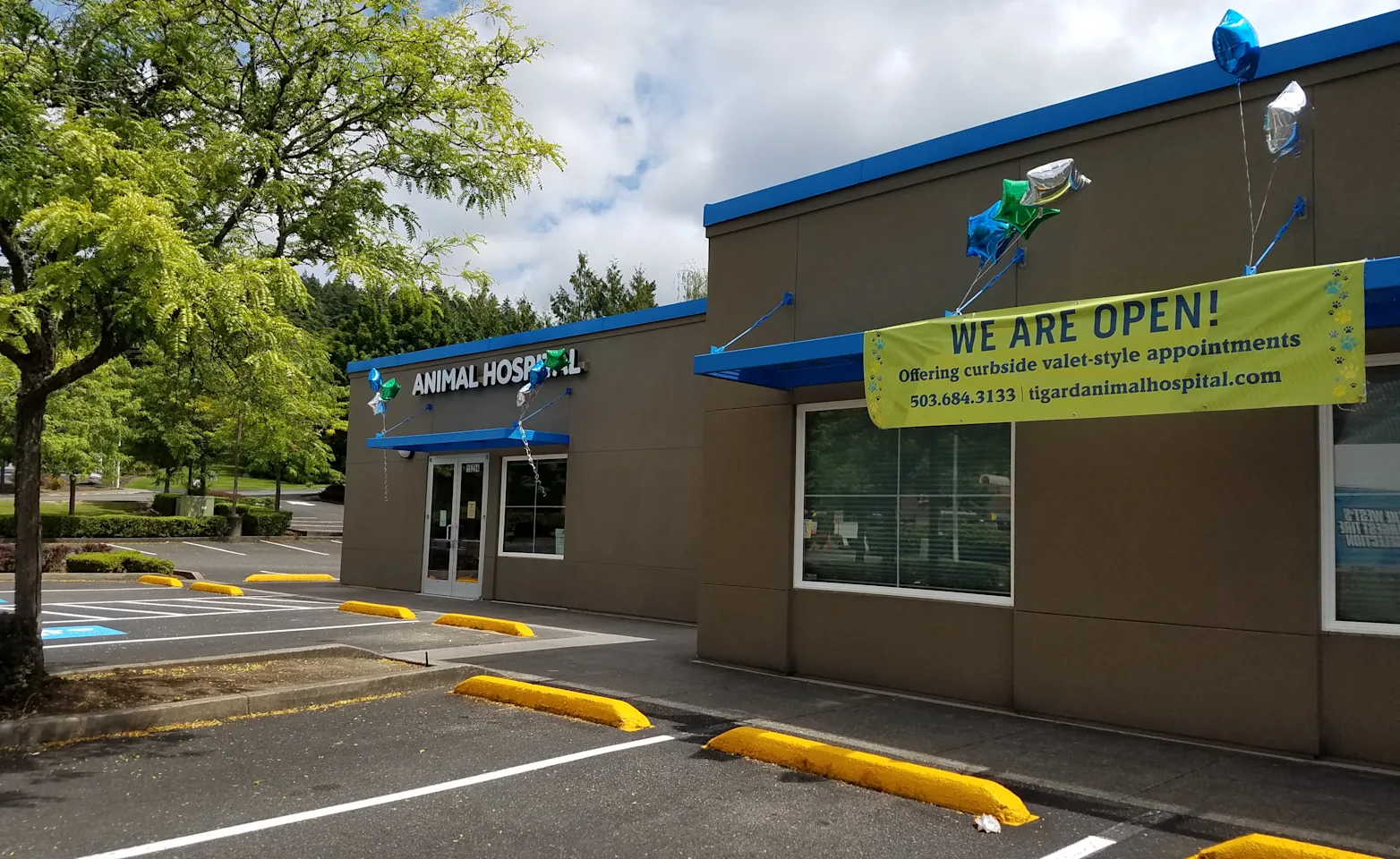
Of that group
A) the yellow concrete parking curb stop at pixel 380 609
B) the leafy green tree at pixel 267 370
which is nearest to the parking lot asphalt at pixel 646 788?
the leafy green tree at pixel 267 370

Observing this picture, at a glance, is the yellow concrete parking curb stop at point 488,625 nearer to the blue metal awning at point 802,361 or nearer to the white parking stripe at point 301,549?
the blue metal awning at point 802,361

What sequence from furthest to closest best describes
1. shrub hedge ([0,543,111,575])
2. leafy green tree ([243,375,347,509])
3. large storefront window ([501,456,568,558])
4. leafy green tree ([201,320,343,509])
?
leafy green tree ([243,375,347,509])
shrub hedge ([0,543,111,575])
large storefront window ([501,456,568,558])
leafy green tree ([201,320,343,509])

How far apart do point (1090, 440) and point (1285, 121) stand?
258 centimetres

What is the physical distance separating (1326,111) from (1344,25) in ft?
1.86

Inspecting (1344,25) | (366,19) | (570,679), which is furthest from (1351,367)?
(366,19)

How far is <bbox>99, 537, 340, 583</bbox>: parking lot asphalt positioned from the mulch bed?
13.4 meters

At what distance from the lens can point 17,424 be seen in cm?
770

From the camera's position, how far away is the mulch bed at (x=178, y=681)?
7.37 m

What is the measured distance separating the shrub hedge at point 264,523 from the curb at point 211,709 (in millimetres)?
31422

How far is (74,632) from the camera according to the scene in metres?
12.3

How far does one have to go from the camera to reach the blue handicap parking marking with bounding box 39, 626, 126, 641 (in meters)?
11.9

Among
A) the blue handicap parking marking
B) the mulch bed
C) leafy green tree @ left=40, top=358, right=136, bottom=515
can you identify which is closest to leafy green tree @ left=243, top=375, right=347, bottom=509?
leafy green tree @ left=40, top=358, right=136, bottom=515

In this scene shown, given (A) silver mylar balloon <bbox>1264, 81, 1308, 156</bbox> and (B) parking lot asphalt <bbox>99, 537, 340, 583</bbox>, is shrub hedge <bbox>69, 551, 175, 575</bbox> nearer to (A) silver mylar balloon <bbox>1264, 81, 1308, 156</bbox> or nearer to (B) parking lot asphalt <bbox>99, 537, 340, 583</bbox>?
(B) parking lot asphalt <bbox>99, 537, 340, 583</bbox>

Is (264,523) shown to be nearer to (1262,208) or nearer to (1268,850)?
(1262,208)
